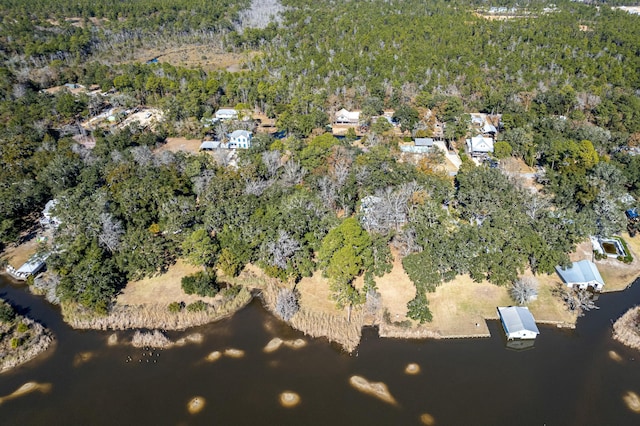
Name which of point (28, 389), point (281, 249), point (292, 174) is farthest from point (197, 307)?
point (292, 174)

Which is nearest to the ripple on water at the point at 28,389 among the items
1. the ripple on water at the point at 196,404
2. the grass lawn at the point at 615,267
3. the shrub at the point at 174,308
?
the shrub at the point at 174,308

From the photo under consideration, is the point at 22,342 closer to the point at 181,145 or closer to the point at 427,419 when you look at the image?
the point at 427,419

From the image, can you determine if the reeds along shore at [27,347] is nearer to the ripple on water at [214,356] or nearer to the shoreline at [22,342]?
the shoreline at [22,342]

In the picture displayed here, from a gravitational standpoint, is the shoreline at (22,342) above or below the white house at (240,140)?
below

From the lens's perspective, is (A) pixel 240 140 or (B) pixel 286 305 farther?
(A) pixel 240 140

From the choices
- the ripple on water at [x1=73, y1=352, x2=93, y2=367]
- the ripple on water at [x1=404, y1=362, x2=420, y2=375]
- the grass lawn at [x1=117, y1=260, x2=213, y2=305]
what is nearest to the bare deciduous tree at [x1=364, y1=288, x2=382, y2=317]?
the ripple on water at [x1=404, y1=362, x2=420, y2=375]

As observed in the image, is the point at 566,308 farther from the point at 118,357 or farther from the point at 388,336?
the point at 118,357
